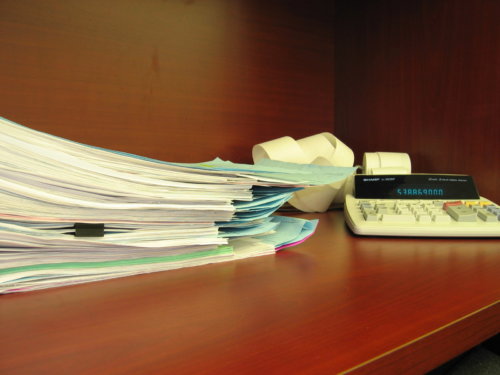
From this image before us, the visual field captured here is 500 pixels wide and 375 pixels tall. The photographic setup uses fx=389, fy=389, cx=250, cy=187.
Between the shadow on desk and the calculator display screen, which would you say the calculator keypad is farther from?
the shadow on desk

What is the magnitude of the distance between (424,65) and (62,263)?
77 cm

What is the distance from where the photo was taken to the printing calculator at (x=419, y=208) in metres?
0.49

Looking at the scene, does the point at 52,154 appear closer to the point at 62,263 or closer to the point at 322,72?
the point at 62,263

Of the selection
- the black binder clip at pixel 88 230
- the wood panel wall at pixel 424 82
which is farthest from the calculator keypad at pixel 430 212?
the black binder clip at pixel 88 230

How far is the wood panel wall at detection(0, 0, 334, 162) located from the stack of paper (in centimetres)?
35

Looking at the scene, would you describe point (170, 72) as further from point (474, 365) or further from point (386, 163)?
point (474, 365)

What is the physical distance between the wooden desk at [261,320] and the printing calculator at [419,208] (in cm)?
11

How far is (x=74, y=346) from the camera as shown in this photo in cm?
21

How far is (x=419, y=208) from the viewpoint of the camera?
535mm

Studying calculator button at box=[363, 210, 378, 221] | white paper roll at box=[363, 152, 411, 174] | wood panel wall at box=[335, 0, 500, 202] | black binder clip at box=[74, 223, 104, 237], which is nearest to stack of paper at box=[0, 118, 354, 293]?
black binder clip at box=[74, 223, 104, 237]

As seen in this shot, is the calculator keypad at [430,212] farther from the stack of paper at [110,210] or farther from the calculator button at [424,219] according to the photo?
the stack of paper at [110,210]

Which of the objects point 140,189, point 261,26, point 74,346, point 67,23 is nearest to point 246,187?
point 140,189

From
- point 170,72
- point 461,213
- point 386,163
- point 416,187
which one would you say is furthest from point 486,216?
point 170,72

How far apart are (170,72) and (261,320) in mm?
587
